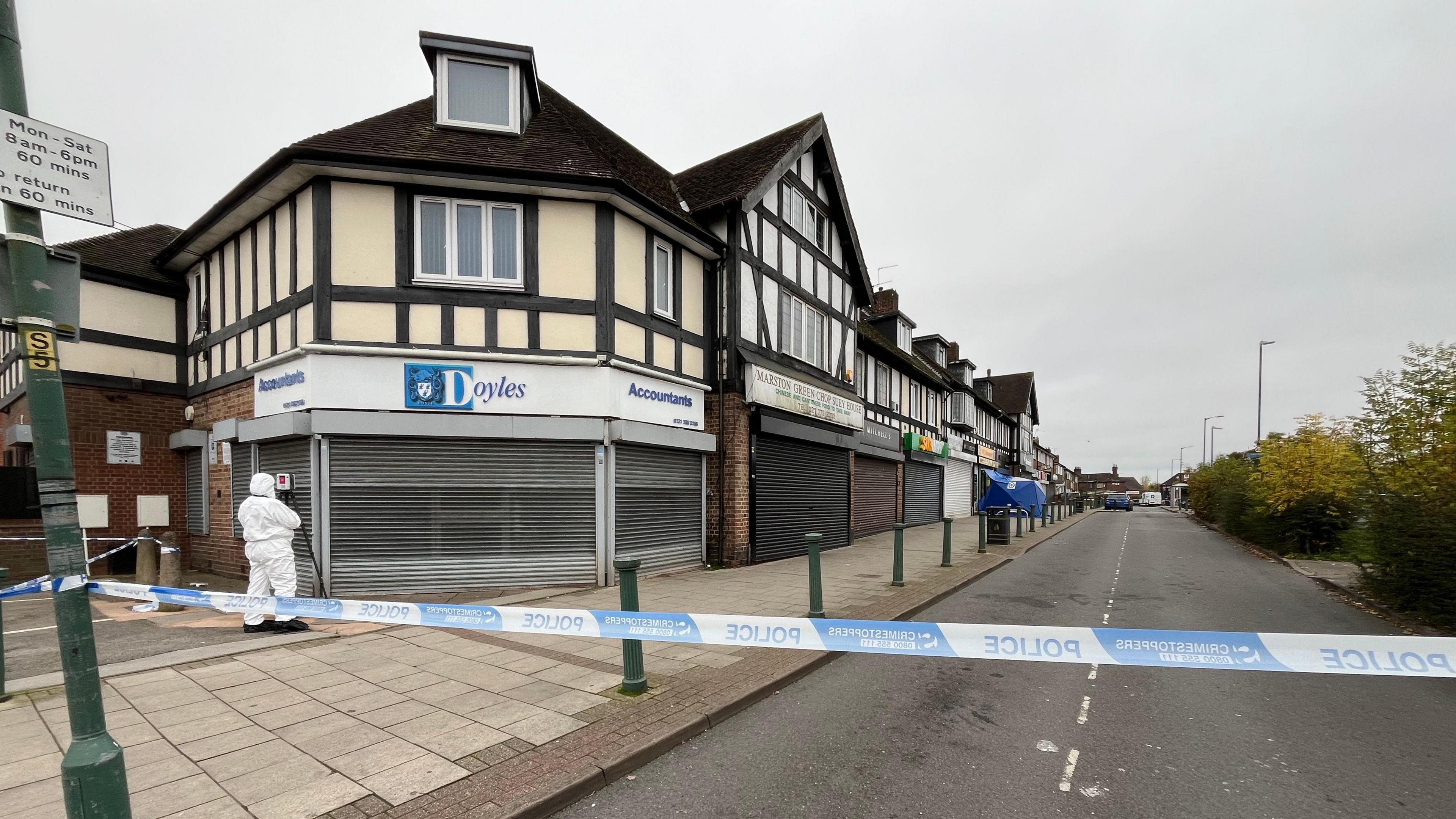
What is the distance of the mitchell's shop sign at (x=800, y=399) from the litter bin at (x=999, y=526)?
5115mm

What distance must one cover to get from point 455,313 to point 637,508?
409 cm

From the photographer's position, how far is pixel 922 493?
24938 mm

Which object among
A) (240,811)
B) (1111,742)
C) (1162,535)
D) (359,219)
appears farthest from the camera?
(1162,535)

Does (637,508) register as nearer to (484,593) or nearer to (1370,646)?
(484,593)

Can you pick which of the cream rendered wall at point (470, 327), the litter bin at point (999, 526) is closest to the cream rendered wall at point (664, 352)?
the cream rendered wall at point (470, 327)

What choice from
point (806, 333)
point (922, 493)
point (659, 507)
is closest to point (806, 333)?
point (806, 333)

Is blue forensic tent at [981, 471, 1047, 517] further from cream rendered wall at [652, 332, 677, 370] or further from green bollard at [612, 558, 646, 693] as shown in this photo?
green bollard at [612, 558, 646, 693]

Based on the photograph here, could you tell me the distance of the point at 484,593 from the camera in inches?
339

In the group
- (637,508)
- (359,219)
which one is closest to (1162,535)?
(637,508)

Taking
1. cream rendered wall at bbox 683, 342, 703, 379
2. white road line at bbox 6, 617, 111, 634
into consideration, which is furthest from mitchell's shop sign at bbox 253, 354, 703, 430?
white road line at bbox 6, 617, 111, 634

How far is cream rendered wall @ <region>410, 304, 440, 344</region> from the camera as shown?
8.62 m

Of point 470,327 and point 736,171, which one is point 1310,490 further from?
point 470,327

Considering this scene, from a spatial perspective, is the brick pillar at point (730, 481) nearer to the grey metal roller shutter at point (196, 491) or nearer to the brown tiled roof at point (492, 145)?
the brown tiled roof at point (492, 145)

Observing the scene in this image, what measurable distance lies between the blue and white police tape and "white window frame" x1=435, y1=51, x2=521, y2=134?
7.91 m
